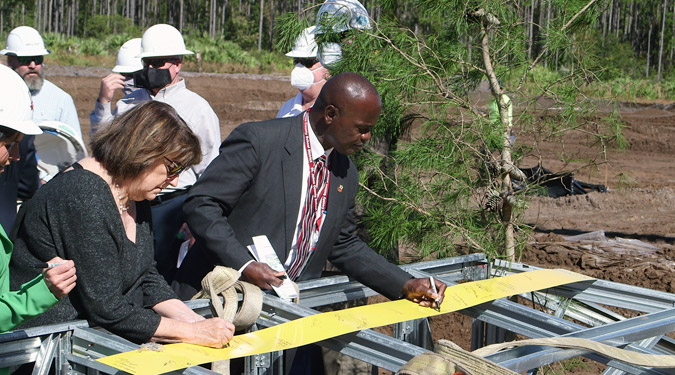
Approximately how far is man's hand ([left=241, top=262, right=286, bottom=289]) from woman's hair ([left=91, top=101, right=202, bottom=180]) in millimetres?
494

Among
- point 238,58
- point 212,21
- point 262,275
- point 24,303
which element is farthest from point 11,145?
point 212,21

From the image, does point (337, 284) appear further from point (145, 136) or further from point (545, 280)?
point (145, 136)

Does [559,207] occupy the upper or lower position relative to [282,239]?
lower

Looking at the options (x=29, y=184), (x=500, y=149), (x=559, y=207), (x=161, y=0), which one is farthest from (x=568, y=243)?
(x=161, y=0)

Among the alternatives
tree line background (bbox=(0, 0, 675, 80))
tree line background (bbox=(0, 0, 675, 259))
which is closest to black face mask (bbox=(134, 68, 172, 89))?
tree line background (bbox=(0, 0, 675, 259))

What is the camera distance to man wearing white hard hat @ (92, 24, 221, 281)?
4.41 m

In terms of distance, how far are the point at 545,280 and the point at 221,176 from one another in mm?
1457

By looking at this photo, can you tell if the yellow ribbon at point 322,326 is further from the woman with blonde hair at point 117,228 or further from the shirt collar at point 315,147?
the shirt collar at point 315,147

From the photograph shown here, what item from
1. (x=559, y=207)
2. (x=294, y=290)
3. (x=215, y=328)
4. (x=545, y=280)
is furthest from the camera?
(x=559, y=207)

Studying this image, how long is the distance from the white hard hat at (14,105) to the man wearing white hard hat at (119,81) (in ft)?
8.68

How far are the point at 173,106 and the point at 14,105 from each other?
2.35 m

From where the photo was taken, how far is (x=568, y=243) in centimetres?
830

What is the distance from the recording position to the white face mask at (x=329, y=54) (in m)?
4.40

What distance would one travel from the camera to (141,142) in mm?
2377
